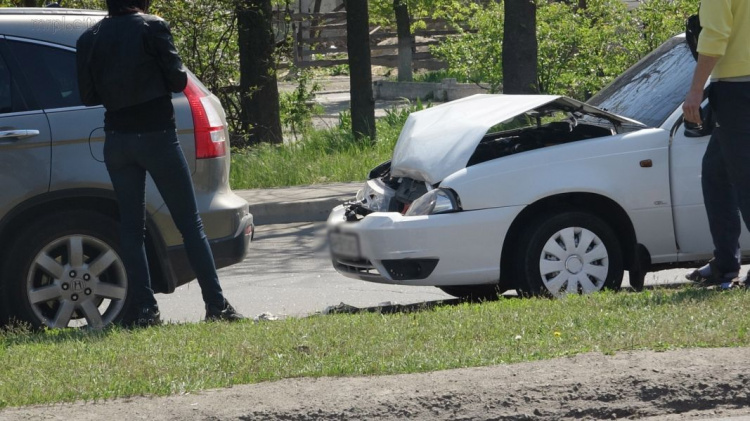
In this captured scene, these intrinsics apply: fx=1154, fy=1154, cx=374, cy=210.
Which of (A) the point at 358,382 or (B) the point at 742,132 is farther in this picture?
(B) the point at 742,132

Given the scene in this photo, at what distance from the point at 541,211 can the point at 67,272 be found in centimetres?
276

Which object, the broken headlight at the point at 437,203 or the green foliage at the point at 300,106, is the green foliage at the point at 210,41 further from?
the broken headlight at the point at 437,203

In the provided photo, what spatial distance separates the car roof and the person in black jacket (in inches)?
19.5

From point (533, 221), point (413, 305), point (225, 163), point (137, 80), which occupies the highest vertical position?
point (137, 80)

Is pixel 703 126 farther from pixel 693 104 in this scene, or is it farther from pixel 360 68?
pixel 360 68

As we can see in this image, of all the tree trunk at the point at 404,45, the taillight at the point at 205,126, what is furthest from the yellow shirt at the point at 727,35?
the tree trunk at the point at 404,45

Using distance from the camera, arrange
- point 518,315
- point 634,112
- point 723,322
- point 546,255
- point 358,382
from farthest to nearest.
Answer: point 634,112
point 546,255
point 518,315
point 723,322
point 358,382

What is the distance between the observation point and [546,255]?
6734 millimetres

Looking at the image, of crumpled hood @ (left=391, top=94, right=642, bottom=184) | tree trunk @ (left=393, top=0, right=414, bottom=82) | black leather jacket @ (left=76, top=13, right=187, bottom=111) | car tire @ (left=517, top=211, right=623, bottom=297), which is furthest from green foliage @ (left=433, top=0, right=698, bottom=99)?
tree trunk @ (left=393, top=0, right=414, bottom=82)

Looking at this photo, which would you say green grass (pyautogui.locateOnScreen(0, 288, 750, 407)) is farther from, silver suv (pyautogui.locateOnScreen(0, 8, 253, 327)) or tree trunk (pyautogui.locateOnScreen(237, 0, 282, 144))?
tree trunk (pyautogui.locateOnScreen(237, 0, 282, 144))

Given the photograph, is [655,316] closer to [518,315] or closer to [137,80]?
[518,315]

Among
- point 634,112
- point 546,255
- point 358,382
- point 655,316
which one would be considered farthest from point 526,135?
point 358,382

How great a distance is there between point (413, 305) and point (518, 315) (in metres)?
1.74

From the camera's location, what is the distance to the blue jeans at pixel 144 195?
6156mm
